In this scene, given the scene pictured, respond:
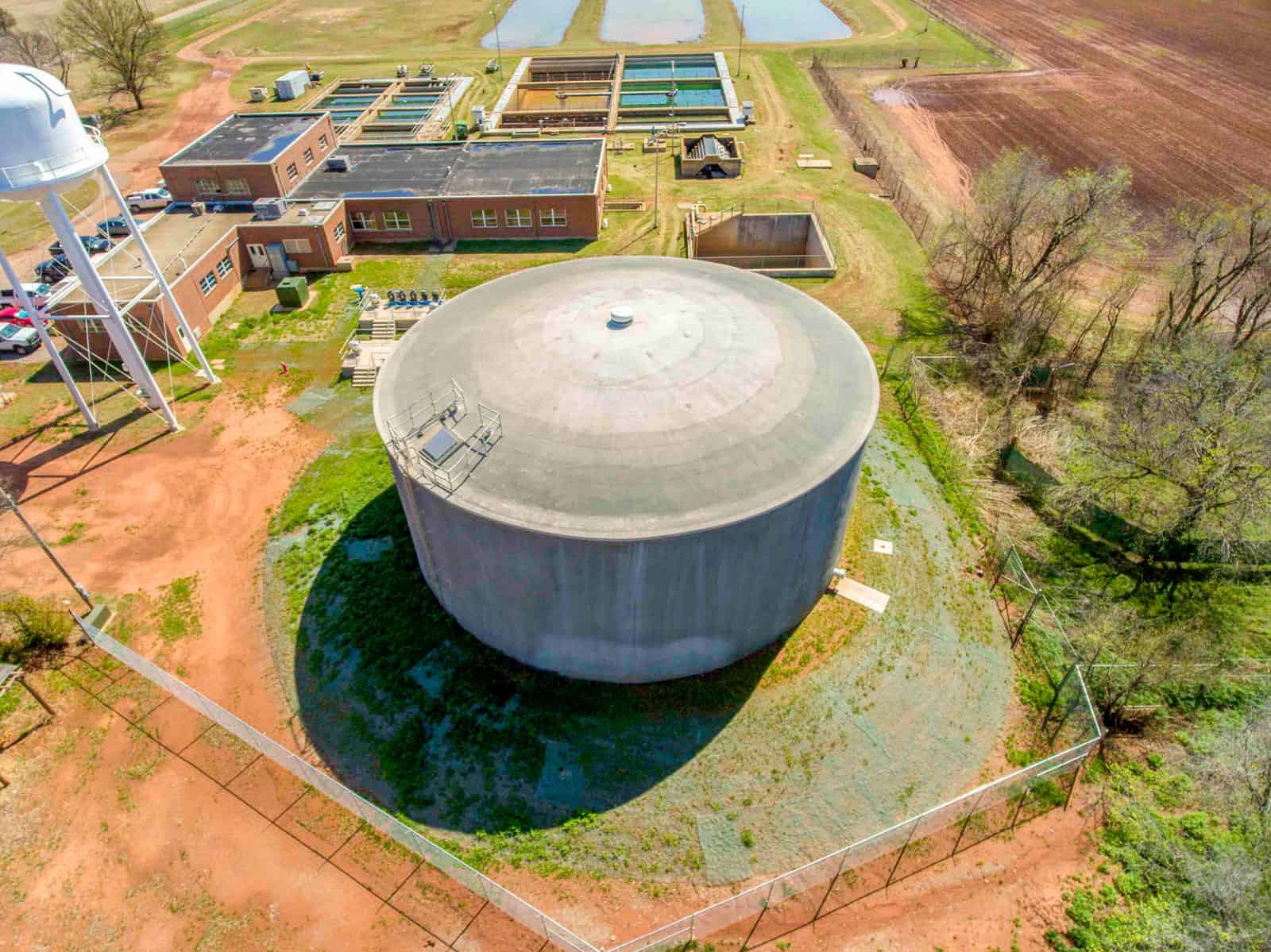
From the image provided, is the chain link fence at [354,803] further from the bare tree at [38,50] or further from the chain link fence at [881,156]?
the bare tree at [38,50]

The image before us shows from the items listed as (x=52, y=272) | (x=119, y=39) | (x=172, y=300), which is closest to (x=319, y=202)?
(x=172, y=300)

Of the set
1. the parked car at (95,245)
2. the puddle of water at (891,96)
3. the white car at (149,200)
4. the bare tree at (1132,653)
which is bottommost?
the bare tree at (1132,653)

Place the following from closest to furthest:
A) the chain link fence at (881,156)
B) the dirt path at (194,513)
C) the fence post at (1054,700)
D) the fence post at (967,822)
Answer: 1. the fence post at (967,822)
2. the fence post at (1054,700)
3. the dirt path at (194,513)
4. the chain link fence at (881,156)

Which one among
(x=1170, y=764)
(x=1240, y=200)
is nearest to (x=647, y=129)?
(x=1240, y=200)

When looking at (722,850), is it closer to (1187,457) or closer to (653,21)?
(1187,457)

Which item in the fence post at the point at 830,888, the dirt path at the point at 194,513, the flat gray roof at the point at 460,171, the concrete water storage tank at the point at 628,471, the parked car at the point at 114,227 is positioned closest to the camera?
the fence post at the point at 830,888

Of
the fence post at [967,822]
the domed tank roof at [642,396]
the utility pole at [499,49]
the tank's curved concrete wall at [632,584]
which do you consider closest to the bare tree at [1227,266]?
the domed tank roof at [642,396]

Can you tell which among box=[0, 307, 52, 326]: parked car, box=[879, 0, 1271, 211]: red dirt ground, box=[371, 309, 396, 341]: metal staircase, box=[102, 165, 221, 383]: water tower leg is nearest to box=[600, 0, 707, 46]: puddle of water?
box=[879, 0, 1271, 211]: red dirt ground
